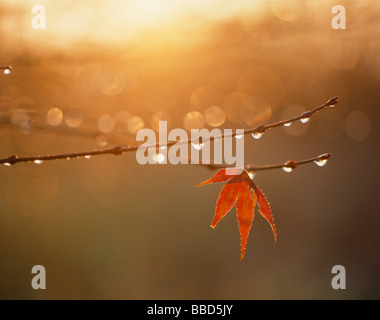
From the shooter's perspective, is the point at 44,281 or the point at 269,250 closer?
the point at 44,281

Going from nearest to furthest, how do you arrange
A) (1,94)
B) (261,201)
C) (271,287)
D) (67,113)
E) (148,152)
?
(148,152) < (261,201) < (1,94) < (67,113) < (271,287)

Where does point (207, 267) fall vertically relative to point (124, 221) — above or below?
below

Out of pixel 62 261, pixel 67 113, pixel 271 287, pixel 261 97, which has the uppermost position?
pixel 261 97

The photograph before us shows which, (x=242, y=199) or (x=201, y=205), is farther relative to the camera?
(x=201, y=205)

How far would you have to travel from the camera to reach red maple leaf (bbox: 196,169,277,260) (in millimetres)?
1207

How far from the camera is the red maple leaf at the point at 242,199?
1207 millimetres

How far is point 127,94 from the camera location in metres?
4.39

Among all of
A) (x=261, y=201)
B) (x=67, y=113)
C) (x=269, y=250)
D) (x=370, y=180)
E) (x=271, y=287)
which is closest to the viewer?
(x=261, y=201)

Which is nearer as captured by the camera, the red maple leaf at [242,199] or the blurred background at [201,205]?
the red maple leaf at [242,199]

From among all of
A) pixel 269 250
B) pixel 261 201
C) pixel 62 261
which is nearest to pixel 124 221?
pixel 62 261

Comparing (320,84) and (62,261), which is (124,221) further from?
(320,84)

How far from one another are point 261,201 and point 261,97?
641cm

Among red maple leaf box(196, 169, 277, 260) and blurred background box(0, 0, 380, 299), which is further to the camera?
blurred background box(0, 0, 380, 299)

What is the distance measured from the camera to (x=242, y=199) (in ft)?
4.11
